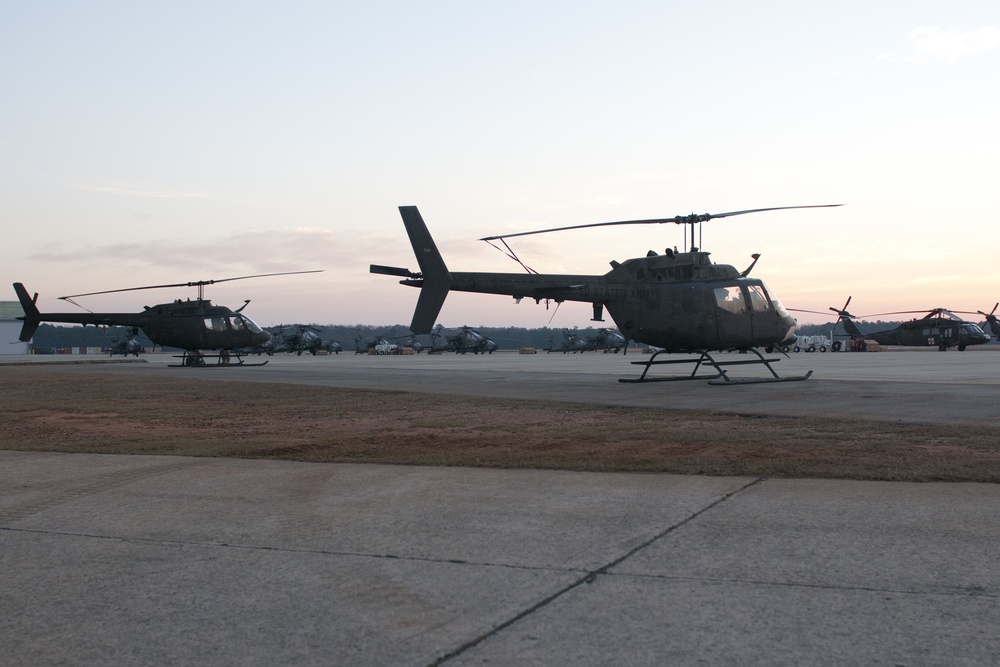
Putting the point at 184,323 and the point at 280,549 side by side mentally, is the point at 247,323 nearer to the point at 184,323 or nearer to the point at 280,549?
the point at 184,323

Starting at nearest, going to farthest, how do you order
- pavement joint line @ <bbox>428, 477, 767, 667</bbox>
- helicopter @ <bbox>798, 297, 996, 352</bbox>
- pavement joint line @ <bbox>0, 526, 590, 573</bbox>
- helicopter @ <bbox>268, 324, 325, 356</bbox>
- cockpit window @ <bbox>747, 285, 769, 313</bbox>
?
pavement joint line @ <bbox>428, 477, 767, 667</bbox>, pavement joint line @ <bbox>0, 526, 590, 573</bbox>, cockpit window @ <bbox>747, 285, 769, 313</bbox>, helicopter @ <bbox>798, 297, 996, 352</bbox>, helicopter @ <bbox>268, 324, 325, 356</bbox>

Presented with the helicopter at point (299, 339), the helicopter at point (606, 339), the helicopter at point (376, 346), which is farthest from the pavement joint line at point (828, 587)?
the helicopter at point (376, 346)

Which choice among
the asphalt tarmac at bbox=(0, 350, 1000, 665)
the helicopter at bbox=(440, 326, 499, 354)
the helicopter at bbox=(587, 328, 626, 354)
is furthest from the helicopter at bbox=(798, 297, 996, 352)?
the asphalt tarmac at bbox=(0, 350, 1000, 665)

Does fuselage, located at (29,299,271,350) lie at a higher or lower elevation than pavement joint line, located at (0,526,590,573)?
higher

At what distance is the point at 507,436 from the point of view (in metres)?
9.45

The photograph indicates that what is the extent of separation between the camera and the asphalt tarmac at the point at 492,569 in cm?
309

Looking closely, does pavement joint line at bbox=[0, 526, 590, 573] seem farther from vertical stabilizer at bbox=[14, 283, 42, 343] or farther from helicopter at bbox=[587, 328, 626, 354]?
helicopter at bbox=[587, 328, 626, 354]

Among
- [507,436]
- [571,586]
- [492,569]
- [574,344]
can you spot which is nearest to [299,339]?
[574,344]

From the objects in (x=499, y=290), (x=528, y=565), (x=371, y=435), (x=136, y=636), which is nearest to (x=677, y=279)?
(x=499, y=290)

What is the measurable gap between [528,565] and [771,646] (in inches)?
52.8

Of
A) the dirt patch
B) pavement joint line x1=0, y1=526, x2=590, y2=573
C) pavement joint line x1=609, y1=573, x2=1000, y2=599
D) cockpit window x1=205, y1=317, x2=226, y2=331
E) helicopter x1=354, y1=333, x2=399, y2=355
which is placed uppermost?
cockpit window x1=205, y1=317, x2=226, y2=331

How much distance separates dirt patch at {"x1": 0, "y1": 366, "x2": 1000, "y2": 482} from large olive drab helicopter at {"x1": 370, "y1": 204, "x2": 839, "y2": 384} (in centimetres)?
529

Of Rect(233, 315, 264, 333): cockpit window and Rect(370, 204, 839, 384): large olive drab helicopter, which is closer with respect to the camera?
Rect(370, 204, 839, 384): large olive drab helicopter

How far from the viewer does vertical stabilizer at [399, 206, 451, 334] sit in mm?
19938
